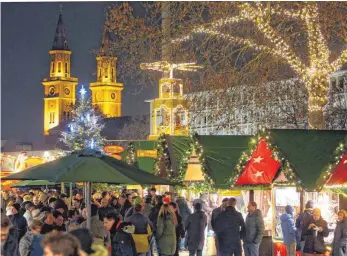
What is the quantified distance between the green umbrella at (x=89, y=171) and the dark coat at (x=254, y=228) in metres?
5.63

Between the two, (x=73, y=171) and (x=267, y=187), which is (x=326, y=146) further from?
(x=73, y=171)

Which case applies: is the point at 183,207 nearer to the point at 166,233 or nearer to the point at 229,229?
the point at 166,233

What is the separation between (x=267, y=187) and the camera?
21.7m

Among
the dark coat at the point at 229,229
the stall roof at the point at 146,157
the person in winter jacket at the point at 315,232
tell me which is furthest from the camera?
the stall roof at the point at 146,157

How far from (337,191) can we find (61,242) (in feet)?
40.6

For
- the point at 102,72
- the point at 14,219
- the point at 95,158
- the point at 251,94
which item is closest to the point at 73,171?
the point at 95,158

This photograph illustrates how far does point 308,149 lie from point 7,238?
8844mm

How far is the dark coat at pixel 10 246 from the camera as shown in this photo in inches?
442

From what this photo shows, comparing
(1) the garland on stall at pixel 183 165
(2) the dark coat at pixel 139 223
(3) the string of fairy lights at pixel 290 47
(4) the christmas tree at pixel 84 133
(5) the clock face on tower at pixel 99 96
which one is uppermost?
(5) the clock face on tower at pixel 99 96

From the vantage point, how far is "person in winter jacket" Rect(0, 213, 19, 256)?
10.8m

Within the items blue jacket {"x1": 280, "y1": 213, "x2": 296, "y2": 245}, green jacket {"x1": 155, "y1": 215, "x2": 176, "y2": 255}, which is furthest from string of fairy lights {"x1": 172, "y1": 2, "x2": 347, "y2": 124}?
green jacket {"x1": 155, "y1": 215, "x2": 176, "y2": 255}

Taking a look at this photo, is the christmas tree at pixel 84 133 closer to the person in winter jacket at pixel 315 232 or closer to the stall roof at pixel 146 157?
the stall roof at pixel 146 157

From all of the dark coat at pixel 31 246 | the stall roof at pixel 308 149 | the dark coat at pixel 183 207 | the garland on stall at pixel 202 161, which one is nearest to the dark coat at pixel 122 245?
the dark coat at pixel 31 246

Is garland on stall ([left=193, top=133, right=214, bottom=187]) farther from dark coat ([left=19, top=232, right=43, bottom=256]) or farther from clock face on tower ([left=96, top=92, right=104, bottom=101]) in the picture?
clock face on tower ([left=96, top=92, right=104, bottom=101])
